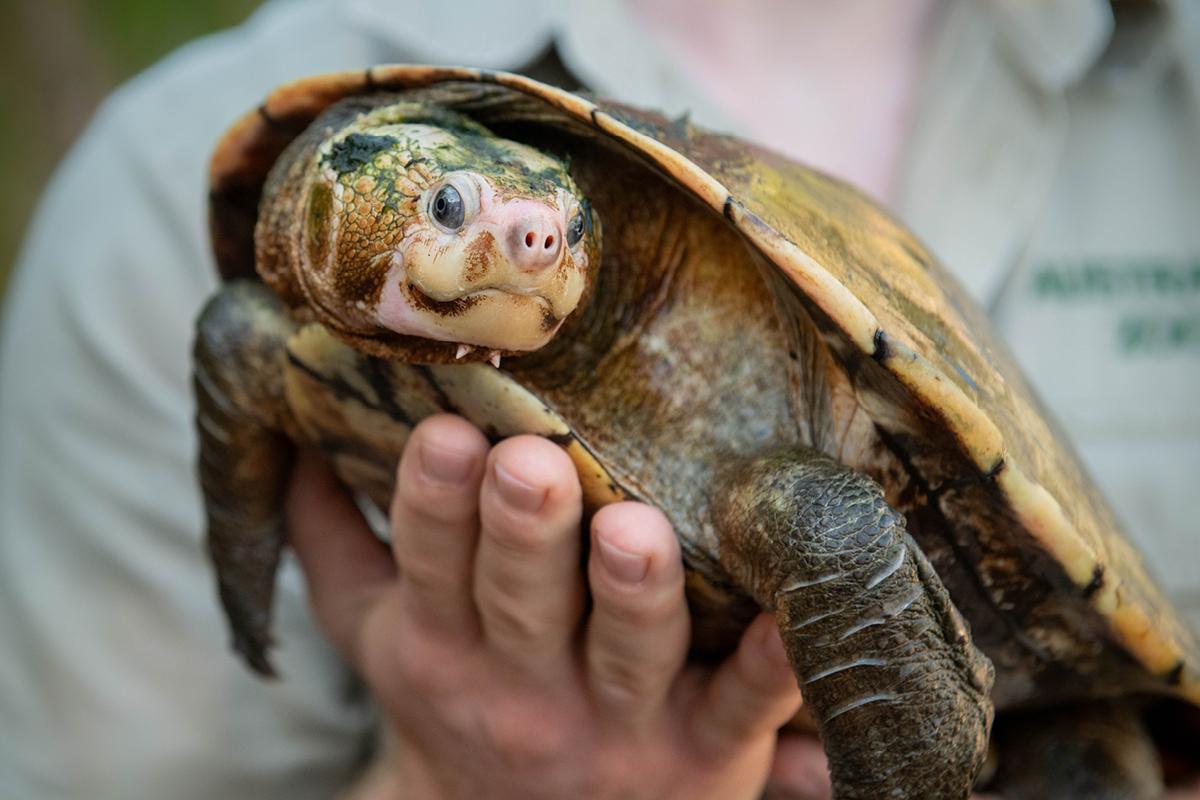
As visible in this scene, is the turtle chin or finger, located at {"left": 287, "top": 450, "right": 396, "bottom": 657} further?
finger, located at {"left": 287, "top": 450, "right": 396, "bottom": 657}

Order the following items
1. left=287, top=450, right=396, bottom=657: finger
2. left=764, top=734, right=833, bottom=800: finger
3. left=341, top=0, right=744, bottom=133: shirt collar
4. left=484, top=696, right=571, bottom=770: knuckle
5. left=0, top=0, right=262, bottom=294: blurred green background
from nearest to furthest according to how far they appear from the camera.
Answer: left=484, top=696, right=571, bottom=770: knuckle
left=764, top=734, right=833, bottom=800: finger
left=287, top=450, right=396, bottom=657: finger
left=341, top=0, right=744, bottom=133: shirt collar
left=0, top=0, right=262, bottom=294: blurred green background

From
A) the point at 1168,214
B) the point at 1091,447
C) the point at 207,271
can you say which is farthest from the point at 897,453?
the point at 207,271

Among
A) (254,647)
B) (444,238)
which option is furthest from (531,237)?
(254,647)

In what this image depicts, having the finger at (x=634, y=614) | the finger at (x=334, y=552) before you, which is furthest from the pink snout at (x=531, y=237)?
the finger at (x=334, y=552)

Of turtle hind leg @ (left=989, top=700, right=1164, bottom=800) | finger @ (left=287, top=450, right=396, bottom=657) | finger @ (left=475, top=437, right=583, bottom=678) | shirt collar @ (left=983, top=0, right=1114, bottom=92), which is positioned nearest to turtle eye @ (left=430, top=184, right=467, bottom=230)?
finger @ (left=475, top=437, right=583, bottom=678)

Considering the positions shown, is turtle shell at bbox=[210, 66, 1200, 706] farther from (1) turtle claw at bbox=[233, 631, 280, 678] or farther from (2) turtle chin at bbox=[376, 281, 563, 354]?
(1) turtle claw at bbox=[233, 631, 280, 678]

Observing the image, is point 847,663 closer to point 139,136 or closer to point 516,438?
point 516,438

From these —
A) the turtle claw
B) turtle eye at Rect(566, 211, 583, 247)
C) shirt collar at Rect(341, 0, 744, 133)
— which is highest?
shirt collar at Rect(341, 0, 744, 133)

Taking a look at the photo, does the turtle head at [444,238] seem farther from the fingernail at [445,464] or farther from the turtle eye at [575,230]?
the fingernail at [445,464]
